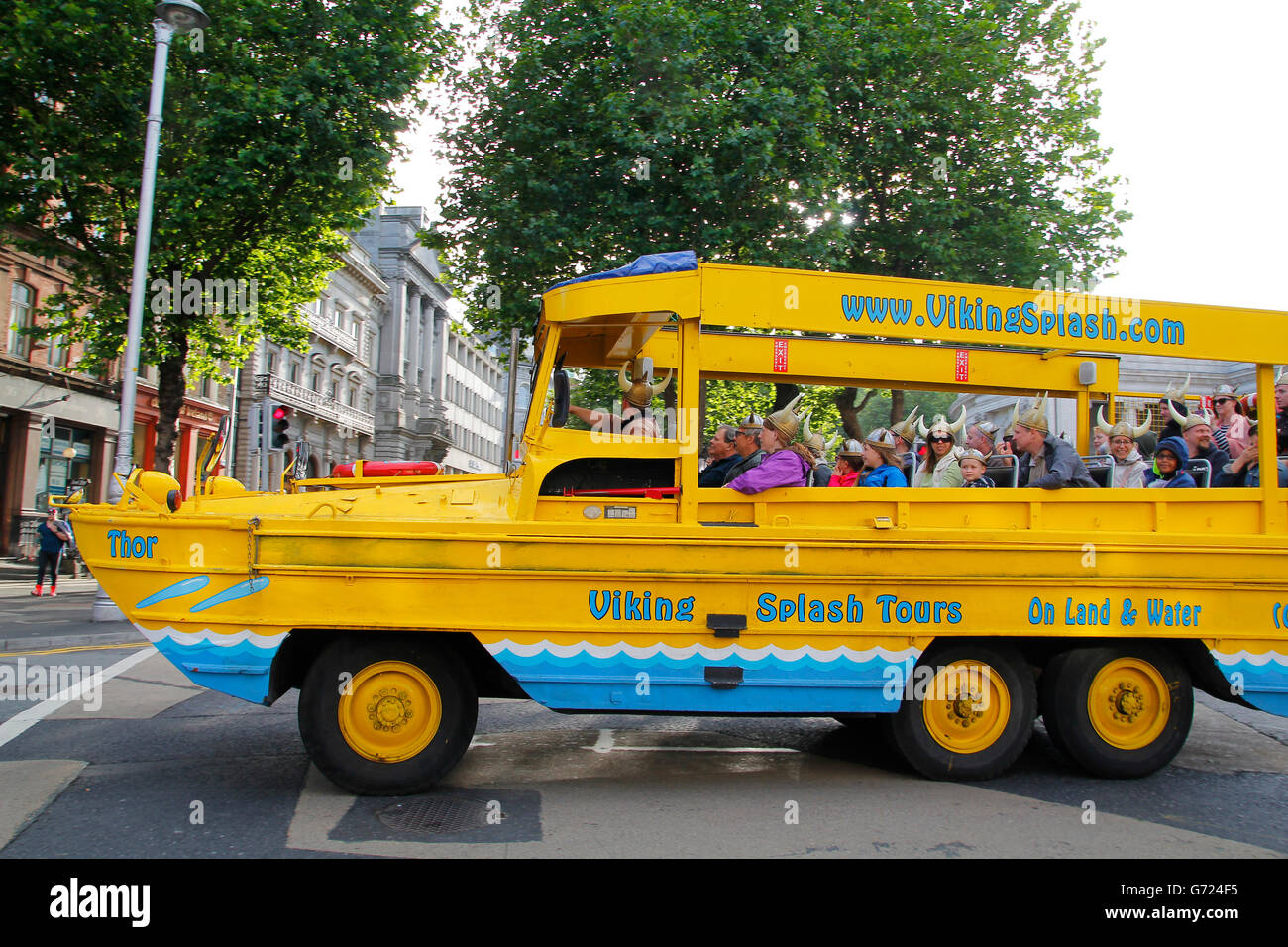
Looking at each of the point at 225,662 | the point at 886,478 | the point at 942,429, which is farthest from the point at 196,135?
the point at 886,478

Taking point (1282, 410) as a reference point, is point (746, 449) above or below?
below

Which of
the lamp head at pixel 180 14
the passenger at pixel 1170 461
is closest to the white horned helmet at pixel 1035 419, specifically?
the passenger at pixel 1170 461

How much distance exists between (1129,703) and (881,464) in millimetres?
2078

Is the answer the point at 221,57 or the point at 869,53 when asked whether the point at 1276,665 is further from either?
the point at 221,57

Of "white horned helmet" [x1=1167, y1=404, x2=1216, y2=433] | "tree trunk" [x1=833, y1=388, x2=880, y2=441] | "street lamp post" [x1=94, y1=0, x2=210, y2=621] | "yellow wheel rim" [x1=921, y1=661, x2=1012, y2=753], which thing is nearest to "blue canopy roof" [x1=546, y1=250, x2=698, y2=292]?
"yellow wheel rim" [x1=921, y1=661, x2=1012, y2=753]

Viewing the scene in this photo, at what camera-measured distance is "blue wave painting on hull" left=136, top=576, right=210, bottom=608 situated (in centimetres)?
508

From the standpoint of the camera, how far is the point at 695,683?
5262 millimetres

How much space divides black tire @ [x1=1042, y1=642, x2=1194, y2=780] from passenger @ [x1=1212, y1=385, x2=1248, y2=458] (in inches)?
60.6

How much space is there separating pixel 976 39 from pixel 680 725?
16.5 m

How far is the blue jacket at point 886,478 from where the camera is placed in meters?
5.87

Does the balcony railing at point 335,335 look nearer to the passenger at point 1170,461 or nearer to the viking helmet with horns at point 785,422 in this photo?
the viking helmet with horns at point 785,422

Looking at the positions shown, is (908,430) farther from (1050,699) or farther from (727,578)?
(727,578)

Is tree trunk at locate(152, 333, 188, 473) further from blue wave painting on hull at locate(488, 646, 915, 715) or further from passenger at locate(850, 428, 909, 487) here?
passenger at locate(850, 428, 909, 487)

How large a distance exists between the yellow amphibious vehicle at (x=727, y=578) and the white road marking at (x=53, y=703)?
8.51ft
